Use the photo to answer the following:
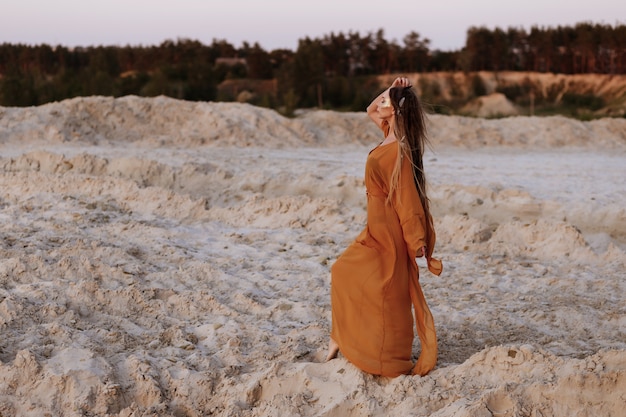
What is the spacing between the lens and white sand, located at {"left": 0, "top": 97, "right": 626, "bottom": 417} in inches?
170

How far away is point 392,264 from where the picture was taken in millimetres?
4426

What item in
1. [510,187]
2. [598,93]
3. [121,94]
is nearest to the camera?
[510,187]

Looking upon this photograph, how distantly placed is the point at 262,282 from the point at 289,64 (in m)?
16.1

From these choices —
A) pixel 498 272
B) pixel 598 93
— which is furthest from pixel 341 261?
pixel 598 93

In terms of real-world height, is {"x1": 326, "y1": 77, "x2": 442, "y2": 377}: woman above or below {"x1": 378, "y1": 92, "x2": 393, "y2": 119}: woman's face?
below

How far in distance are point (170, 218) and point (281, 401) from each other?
15.4ft

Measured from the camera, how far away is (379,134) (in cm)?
1636

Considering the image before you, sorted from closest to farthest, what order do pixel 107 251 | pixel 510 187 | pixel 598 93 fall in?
pixel 107 251 < pixel 510 187 < pixel 598 93

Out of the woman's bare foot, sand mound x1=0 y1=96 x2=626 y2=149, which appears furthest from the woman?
sand mound x1=0 y1=96 x2=626 y2=149

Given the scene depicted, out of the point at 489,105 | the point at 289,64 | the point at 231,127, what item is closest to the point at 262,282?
the point at 231,127

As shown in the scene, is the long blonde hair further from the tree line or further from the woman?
the tree line

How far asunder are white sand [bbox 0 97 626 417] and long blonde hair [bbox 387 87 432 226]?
3.61 ft

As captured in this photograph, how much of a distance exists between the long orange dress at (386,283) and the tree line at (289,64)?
45.6 feet

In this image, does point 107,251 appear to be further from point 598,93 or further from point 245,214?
point 598,93
